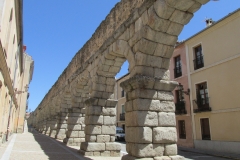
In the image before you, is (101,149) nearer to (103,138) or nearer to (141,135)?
(103,138)

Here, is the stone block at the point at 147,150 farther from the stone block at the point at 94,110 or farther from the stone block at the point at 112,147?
the stone block at the point at 94,110

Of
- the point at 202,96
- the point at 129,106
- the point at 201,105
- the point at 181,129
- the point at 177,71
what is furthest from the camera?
the point at 177,71

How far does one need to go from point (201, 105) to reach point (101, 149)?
7.73m

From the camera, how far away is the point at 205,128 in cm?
1223

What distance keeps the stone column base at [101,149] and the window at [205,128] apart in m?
6.99

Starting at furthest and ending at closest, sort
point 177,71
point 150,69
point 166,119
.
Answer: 1. point 177,71
2. point 150,69
3. point 166,119

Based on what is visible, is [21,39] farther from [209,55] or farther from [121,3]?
[209,55]

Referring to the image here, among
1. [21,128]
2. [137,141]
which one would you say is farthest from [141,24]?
[21,128]

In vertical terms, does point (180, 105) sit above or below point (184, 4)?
below

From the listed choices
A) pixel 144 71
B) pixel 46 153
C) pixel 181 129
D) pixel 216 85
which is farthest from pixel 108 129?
pixel 181 129

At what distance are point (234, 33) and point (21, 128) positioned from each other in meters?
19.5

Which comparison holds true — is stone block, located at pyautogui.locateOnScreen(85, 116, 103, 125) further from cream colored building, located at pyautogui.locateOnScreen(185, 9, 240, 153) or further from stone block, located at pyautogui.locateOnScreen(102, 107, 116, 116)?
cream colored building, located at pyautogui.locateOnScreen(185, 9, 240, 153)

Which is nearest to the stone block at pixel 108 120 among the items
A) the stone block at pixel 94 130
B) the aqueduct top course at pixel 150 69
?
the stone block at pixel 94 130

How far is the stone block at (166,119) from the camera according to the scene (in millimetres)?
4453
